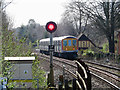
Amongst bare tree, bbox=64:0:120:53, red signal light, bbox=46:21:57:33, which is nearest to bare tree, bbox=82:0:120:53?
bare tree, bbox=64:0:120:53

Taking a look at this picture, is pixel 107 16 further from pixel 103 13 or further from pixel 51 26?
pixel 51 26

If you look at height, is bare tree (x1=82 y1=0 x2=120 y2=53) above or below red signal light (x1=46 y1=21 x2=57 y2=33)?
above

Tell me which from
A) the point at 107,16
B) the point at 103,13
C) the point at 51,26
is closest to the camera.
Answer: the point at 51,26

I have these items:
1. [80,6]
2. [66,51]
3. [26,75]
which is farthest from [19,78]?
[80,6]

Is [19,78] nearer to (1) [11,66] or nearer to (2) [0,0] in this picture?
(1) [11,66]

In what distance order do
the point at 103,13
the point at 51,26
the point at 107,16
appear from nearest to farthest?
1. the point at 51,26
2. the point at 107,16
3. the point at 103,13

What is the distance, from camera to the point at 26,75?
3.87 metres

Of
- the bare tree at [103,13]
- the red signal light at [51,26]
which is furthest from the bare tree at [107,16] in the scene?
the red signal light at [51,26]

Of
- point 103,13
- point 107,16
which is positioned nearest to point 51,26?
point 107,16

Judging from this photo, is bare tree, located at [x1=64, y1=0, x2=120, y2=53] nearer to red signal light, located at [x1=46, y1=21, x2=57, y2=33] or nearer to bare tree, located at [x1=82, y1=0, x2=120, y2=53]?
bare tree, located at [x1=82, y1=0, x2=120, y2=53]

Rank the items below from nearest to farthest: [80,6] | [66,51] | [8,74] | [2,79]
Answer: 1. [2,79]
2. [8,74]
3. [66,51]
4. [80,6]

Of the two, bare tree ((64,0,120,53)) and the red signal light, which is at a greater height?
bare tree ((64,0,120,53))

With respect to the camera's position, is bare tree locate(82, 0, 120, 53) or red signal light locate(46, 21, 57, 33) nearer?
red signal light locate(46, 21, 57, 33)

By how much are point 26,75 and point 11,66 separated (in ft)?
1.12
